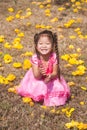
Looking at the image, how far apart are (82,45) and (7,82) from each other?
88.6 inches

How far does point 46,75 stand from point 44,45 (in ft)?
1.31

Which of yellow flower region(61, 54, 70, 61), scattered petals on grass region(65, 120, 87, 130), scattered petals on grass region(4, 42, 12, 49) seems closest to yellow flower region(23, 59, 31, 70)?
yellow flower region(61, 54, 70, 61)

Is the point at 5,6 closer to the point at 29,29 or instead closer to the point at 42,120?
the point at 29,29

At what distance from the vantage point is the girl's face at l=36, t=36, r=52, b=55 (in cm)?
499

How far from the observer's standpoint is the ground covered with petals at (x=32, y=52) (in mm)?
4723

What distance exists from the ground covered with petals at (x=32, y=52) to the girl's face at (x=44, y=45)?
26.9 inches

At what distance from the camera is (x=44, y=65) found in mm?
5102

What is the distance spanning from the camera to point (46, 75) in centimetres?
501

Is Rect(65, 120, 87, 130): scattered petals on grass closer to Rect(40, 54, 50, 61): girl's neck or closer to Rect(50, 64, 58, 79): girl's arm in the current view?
Rect(50, 64, 58, 79): girl's arm

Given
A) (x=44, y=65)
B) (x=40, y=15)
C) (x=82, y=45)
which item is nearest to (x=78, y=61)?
(x=82, y=45)

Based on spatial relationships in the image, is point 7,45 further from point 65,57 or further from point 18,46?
point 65,57

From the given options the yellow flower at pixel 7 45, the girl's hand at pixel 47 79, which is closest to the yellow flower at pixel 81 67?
the girl's hand at pixel 47 79

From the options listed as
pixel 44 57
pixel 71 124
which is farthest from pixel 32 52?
pixel 71 124

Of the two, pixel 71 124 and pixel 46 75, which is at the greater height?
pixel 46 75
